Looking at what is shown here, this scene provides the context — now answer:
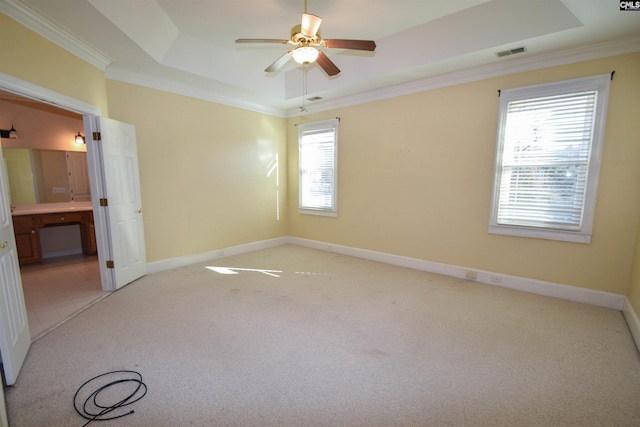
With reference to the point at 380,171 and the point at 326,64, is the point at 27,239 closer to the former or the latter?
the point at 326,64

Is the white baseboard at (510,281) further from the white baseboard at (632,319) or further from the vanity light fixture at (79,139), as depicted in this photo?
the vanity light fixture at (79,139)

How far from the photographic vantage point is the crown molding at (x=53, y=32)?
232cm

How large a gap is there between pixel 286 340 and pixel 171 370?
3.10 ft

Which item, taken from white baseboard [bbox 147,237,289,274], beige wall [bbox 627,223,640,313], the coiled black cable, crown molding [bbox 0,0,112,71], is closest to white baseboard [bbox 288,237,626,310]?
beige wall [bbox 627,223,640,313]

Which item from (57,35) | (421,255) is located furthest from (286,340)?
(57,35)

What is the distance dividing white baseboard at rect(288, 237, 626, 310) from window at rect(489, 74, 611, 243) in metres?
0.62

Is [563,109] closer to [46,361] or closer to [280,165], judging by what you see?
[280,165]

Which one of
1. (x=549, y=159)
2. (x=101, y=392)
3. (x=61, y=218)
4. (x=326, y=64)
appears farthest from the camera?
(x=61, y=218)

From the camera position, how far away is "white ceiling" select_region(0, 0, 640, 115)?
8.76 ft

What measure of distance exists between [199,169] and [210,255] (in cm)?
156

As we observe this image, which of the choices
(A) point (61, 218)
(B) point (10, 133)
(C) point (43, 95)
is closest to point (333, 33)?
(C) point (43, 95)

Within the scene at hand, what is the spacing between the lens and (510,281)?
3742 mm

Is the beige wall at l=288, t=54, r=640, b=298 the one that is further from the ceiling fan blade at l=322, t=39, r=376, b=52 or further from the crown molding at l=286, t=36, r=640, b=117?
the ceiling fan blade at l=322, t=39, r=376, b=52

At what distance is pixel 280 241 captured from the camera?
630 cm
